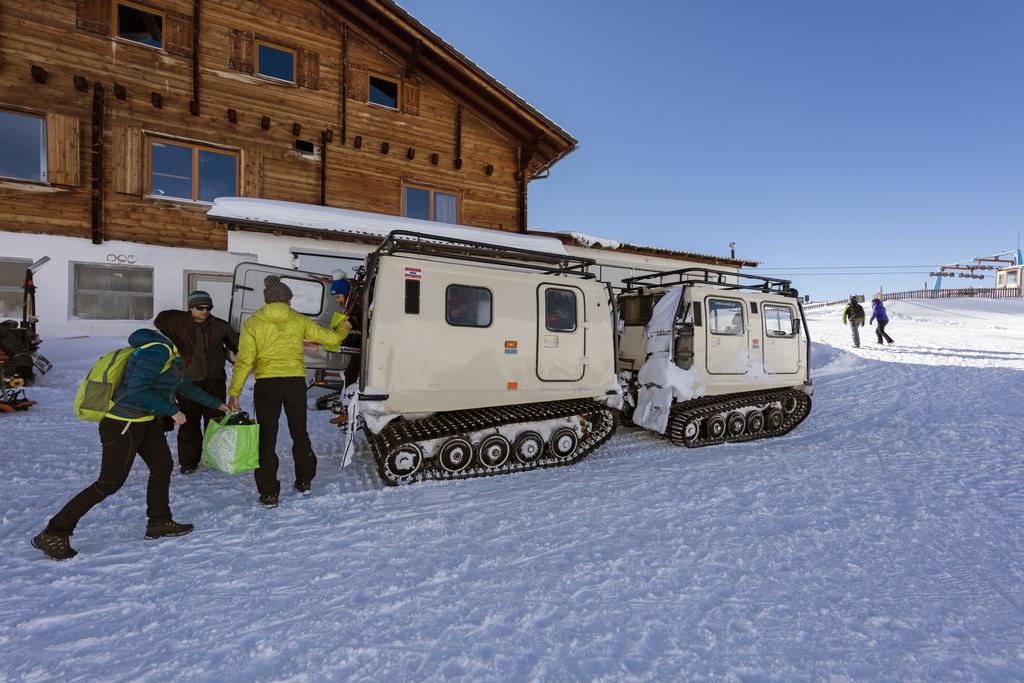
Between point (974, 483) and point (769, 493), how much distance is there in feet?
7.86

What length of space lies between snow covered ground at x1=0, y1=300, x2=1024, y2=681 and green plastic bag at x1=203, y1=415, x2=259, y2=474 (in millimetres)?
386

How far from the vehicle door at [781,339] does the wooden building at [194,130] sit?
967 cm

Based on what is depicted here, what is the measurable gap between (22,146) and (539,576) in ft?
48.7

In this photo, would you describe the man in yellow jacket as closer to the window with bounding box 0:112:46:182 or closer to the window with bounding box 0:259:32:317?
the window with bounding box 0:259:32:317

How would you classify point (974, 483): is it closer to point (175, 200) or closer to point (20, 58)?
point (175, 200)

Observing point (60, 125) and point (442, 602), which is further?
point (60, 125)

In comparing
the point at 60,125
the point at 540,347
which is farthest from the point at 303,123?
the point at 540,347

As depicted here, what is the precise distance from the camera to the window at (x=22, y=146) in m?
10.2

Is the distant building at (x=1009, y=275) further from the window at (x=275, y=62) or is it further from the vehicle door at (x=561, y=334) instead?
the window at (x=275, y=62)

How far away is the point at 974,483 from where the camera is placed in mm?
4820

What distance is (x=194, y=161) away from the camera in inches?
455

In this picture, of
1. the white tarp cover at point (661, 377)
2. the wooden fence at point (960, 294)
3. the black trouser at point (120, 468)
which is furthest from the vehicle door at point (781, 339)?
the wooden fence at point (960, 294)

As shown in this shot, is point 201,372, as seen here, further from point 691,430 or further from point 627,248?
point 627,248

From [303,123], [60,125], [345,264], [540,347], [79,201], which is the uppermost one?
[303,123]
